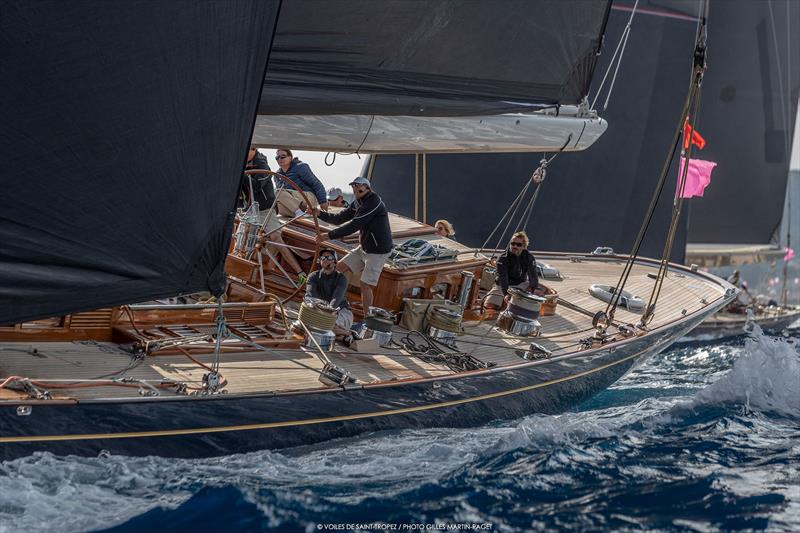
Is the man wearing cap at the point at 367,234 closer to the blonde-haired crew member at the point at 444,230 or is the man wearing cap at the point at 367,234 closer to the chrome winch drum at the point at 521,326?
A: the chrome winch drum at the point at 521,326

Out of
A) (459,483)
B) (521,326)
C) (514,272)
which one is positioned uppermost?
(514,272)

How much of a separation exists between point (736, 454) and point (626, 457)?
1077 mm

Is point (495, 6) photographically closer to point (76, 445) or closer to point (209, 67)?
point (209, 67)

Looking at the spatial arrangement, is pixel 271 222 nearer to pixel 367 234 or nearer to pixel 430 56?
pixel 367 234

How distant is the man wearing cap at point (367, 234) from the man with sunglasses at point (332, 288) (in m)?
0.31

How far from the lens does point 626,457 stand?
8.84m

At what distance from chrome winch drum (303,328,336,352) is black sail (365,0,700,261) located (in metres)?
12.3

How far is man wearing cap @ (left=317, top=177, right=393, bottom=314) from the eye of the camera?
31.5 ft

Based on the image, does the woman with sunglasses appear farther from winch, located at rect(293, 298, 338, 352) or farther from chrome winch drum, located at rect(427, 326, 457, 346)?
winch, located at rect(293, 298, 338, 352)

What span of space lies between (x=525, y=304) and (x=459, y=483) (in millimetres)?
3116

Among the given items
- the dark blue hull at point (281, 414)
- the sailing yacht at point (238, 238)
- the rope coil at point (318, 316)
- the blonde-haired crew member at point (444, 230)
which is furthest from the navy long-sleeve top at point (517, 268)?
the rope coil at point (318, 316)

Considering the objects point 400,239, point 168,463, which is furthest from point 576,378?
point 168,463

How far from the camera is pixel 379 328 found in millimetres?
9445

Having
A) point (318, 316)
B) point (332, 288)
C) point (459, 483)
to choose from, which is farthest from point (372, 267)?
point (459, 483)
